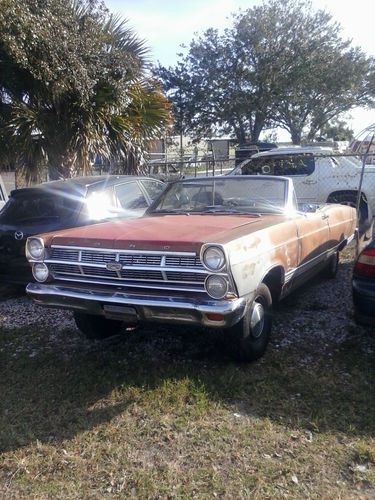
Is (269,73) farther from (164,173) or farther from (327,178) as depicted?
(327,178)

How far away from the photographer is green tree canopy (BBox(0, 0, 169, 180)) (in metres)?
7.29

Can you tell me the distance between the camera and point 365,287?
4.14 metres

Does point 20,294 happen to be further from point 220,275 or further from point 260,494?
point 260,494

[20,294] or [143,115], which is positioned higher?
[143,115]

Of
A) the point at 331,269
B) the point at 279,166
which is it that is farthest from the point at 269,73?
the point at 331,269

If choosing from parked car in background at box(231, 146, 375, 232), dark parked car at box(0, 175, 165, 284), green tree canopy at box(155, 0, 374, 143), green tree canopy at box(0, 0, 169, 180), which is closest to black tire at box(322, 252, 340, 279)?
dark parked car at box(0, 175, 165, 284)

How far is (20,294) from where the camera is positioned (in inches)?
262

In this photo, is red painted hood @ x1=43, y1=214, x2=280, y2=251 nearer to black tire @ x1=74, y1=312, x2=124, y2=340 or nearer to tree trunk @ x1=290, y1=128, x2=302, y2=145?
black tire @ x1=74, y1=312, x2=124, y2=340

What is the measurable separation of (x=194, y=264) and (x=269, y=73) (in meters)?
29.5

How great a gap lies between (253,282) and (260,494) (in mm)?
1576

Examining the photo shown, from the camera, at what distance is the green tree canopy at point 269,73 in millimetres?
29906

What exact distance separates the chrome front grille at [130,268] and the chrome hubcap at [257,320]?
25.4 inches

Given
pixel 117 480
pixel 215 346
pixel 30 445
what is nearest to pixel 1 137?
pixel 215 346

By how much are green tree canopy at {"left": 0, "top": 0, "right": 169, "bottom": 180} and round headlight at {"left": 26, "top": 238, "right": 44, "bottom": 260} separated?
4117mm
